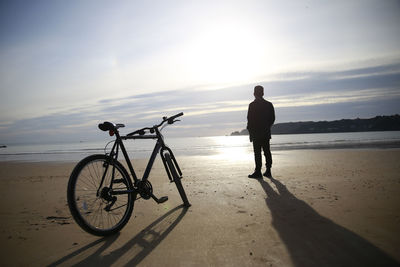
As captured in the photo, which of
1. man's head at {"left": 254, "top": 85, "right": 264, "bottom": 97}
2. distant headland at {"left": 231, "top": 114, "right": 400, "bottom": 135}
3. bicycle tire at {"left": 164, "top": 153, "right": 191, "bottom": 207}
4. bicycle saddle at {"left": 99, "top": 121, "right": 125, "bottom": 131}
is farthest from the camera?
distant headland at {"left": 231, "top": 114, "right": 400, "bottom": 135}

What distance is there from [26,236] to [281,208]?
12.2 ft

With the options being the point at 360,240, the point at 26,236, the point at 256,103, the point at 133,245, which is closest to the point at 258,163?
the point at 256,103

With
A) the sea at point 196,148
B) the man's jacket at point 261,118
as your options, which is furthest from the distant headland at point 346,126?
the man's jacket at point 261,118

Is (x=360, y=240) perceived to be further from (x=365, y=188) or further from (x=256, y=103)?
(x=256, y=103)

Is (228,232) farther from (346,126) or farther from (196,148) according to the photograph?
(346,126)

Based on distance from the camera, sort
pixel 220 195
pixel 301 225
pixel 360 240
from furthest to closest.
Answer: pixel 220 195, pixel 301 225, pixel 360 240

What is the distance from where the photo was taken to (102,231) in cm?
289

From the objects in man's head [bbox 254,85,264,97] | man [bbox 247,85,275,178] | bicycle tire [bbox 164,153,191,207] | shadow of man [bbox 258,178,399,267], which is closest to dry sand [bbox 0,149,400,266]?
shadow of man [bbox 258,178,399,267]

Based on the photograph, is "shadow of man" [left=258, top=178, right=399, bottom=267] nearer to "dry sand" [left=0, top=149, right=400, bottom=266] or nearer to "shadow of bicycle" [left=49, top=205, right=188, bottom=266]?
"dry sand" [left=0, top=149, right=400, bottom=266]

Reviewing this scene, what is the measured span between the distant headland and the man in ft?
400

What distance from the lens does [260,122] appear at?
706cm

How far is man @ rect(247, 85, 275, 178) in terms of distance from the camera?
702cm

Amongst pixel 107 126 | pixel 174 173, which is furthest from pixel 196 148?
pixel 107 126

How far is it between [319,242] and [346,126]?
442ft
